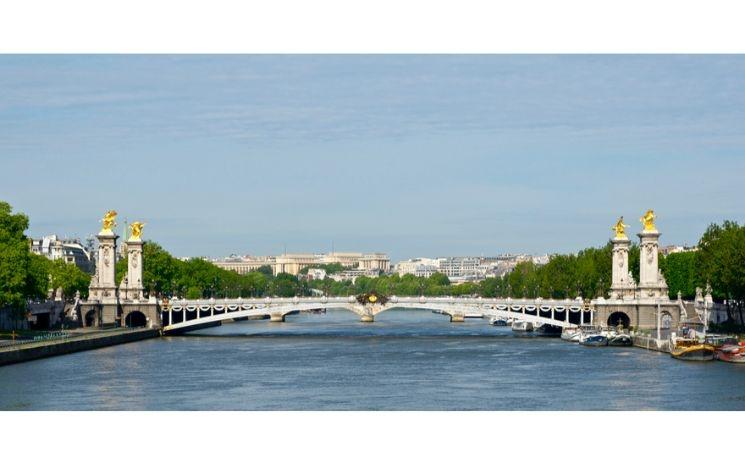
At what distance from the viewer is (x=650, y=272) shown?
74.0 meters

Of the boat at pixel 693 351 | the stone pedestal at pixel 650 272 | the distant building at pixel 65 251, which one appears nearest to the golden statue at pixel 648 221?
the stone pedestal at pixel 650 272

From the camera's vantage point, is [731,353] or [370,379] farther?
[731,353]

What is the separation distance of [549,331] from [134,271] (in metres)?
22.0

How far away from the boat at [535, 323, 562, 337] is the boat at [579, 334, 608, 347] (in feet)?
40.1

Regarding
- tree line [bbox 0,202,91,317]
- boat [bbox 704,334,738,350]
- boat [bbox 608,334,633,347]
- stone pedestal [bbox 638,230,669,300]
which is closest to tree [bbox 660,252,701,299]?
stone pedestal [bbox 638,230,669,300]

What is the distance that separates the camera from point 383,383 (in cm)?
4541

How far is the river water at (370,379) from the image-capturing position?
1558 inches

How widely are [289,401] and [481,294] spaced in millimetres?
114038

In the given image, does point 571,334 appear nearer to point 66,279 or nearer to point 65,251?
point 66,279

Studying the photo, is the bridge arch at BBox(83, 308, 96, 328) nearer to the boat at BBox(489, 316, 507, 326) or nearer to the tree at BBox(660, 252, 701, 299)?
the tree at BBox(660, 252, 701, 299)

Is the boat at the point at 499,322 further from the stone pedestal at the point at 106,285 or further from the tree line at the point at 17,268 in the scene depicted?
the tree line at the point at 17,268

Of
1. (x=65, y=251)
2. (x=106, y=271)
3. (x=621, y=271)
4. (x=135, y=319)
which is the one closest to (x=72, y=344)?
(x=106, y=271)

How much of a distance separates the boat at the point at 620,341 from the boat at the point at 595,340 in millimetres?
242

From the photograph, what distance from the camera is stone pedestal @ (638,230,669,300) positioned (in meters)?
73.6
